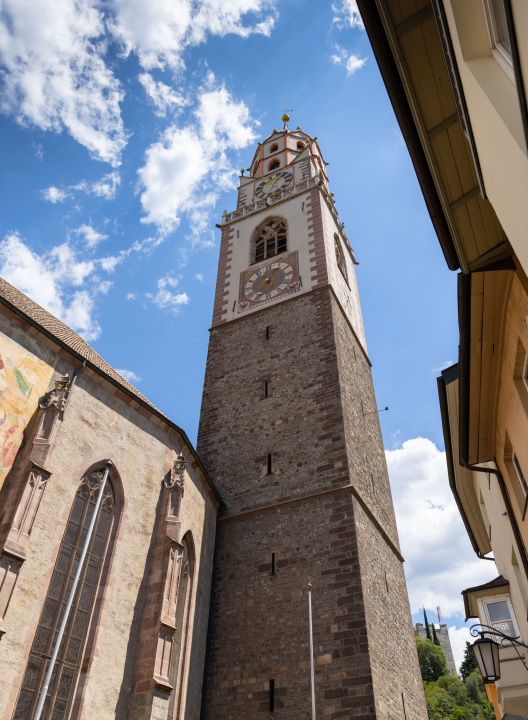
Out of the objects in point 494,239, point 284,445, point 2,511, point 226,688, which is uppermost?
point 284,445

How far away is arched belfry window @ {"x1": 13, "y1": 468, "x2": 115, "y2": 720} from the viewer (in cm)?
775

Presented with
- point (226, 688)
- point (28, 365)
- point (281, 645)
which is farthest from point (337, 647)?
point (28, 365)

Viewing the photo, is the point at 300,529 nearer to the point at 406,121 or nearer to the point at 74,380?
the point at 74,380

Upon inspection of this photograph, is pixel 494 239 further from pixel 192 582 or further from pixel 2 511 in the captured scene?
pixel 192 582

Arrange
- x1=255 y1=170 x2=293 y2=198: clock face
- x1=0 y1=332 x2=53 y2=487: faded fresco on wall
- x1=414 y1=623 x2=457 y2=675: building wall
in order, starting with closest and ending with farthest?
x1=0 y1=332 x2=53 y2=487: faded fresco on wall
x1=255 y1=170 x2=293 y2=198: clock face
x1=414 y1=623 x2=457 y2=675: building wall

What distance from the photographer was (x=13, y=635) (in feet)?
24.7

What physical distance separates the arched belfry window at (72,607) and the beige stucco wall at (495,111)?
7.80 m

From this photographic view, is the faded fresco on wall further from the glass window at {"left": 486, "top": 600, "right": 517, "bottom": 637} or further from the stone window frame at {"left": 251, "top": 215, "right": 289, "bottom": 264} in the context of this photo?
the stone window frame at {"left": 251, "top": 215, "right": 289, "bottom": 264}

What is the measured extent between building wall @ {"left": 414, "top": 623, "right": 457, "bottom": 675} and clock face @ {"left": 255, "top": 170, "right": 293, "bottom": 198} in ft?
175

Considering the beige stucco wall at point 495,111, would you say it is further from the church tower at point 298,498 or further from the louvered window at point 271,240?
the louvered window at point 271,240

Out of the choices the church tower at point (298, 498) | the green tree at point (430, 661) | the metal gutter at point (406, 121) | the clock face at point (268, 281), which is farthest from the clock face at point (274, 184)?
the green tree at point (430, 661)

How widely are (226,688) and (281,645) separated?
1287 mm

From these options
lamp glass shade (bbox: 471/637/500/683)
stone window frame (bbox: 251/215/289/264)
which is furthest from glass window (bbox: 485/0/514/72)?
stone window frame (bbox: 251/215/289/264)

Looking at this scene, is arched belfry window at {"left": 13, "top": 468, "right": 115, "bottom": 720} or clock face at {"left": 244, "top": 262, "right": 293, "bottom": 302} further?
clock face at {"left": 244, "top": 262, "right": 293, "bottom": 302}
